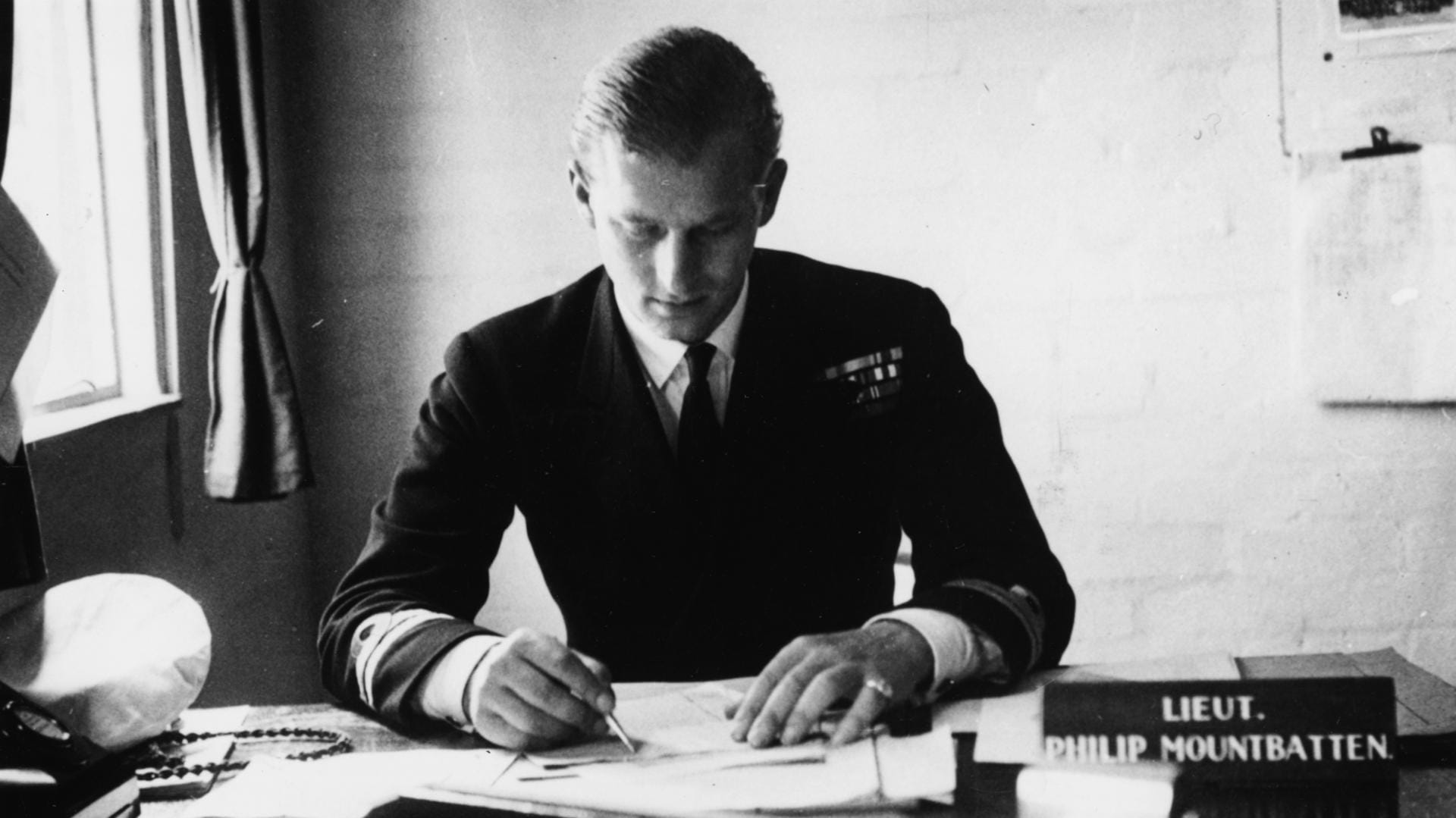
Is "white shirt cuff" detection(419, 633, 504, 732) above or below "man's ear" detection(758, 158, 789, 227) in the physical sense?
below

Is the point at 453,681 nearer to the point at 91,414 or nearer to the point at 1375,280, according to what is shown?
the point at 91,414

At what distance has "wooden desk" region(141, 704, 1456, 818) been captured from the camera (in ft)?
2.44

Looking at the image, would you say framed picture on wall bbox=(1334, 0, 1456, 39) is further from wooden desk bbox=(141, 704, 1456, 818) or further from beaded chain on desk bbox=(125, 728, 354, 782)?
beaded chain on desk bbox=(125, 728, 354, 782)

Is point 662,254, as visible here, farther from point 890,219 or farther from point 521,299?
point 890,219

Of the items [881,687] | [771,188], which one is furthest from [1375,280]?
[881,687]

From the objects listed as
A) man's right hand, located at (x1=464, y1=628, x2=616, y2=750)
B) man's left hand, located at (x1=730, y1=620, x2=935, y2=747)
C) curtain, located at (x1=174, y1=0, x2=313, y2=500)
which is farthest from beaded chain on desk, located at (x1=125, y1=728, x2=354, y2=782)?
curtain, located at (x1=174, y1=0, x2=313, y2=500)

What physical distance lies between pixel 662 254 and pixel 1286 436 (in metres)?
1.11

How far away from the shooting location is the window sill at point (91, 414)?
137cm

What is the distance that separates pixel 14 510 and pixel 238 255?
0.67 meters

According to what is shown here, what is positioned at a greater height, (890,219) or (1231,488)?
(890,219)

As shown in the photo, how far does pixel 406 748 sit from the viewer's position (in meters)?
0.92

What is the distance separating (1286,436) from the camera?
183cm

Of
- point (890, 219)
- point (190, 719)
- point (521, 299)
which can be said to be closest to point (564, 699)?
point (190, 719)

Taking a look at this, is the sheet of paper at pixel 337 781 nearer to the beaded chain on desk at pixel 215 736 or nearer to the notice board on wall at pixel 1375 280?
the beaded chain on desk at pixel 215 736
